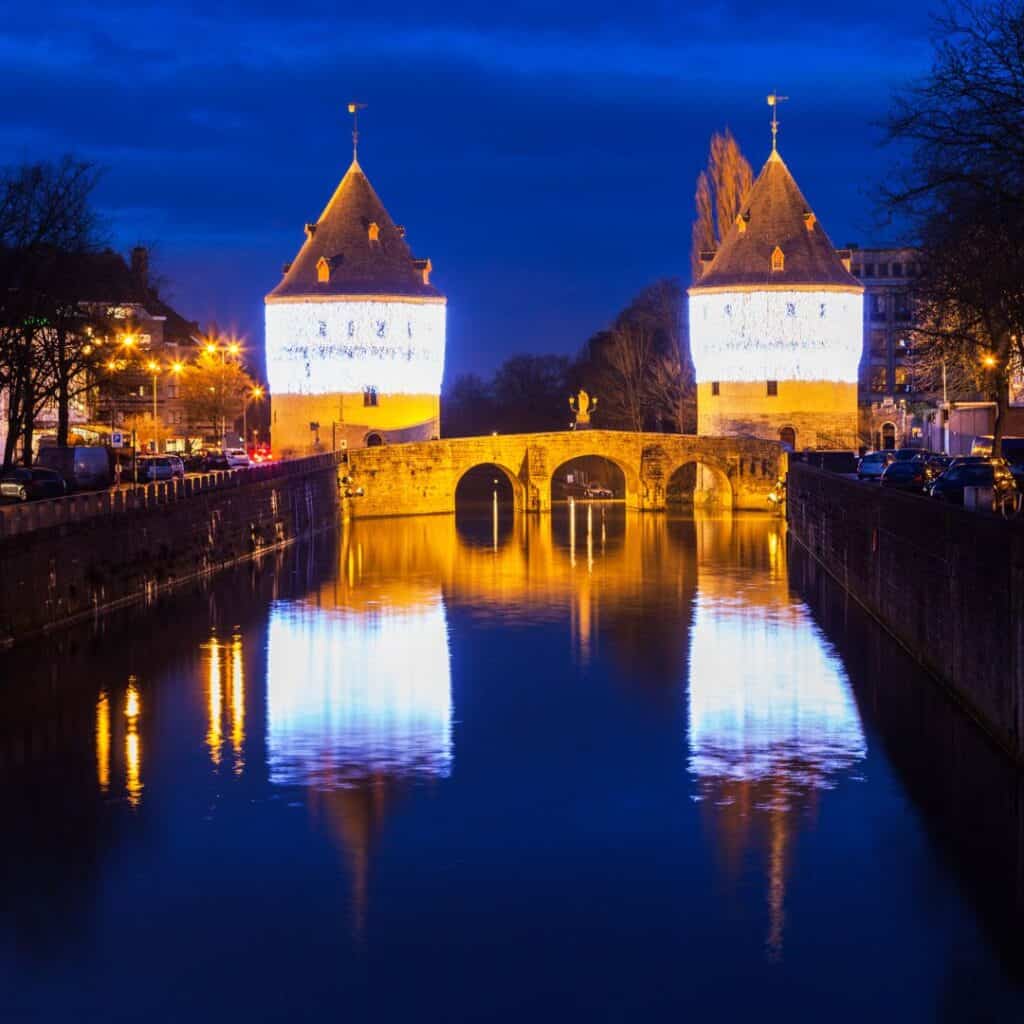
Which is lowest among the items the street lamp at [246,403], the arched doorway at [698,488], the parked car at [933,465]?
the arched doorway at [698,488]

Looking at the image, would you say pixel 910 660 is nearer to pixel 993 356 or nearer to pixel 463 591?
pixel 993 356

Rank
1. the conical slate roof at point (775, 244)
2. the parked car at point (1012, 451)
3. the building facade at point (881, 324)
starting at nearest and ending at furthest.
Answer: the parked car at point (1012, 451), the conical slate roof at point (775, 244), the building facade at point (881, 324)

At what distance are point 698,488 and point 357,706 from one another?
2142 inches

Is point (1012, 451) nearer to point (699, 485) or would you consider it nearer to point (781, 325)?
point (781, 325)

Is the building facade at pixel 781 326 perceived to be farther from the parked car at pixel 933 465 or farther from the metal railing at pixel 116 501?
the metal railing at pixel 116 501

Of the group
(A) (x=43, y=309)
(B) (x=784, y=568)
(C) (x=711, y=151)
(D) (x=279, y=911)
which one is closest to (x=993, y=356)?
(B) (x=784, y=568)

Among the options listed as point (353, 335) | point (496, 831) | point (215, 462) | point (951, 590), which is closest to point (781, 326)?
point (353, 335)

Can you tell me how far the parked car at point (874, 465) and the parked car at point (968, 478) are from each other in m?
12.8

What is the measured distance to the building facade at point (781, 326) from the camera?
255 ft

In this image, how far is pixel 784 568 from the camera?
51.9 m

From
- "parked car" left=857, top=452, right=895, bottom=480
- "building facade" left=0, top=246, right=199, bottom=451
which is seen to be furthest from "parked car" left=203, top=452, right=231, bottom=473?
"parked car" left=857, top=452, right=895, bottom=480

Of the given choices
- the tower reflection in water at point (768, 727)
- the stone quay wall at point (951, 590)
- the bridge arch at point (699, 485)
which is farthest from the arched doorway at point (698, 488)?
the stone quay wall at point (951, 590)

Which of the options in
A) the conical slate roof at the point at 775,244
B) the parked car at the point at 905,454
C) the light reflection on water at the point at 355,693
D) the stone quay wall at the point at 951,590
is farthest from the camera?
the conical slate roof at the point at 775,244

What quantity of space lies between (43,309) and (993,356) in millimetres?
21278
